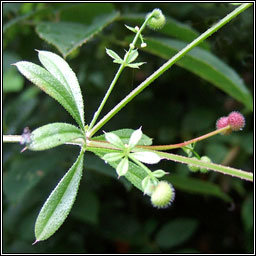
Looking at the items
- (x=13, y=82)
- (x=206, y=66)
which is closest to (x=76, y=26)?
(x=206, y=66)

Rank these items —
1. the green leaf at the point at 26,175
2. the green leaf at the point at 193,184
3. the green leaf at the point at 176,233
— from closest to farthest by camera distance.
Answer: the green leaf at the point at 26,175
the green leaf at the point at 193,184
the green leaf at the point at 176,233

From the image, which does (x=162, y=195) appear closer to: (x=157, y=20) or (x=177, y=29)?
(x=157, y=20)

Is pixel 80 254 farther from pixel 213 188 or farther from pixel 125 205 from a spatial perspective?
pixel 213 188

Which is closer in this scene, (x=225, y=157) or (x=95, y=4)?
(x=95, y=4)

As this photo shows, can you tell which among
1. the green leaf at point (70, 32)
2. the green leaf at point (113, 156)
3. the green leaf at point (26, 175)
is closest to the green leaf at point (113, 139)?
the green leaf at point (113, 156)

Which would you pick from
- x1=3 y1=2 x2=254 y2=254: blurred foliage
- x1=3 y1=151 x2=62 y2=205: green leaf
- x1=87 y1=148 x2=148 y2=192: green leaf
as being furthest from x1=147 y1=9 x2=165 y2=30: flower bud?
x1=3 y1=151 x2=62 y2=205: green leaf

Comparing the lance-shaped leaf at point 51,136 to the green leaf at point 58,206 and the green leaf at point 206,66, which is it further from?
the green leaf at point 206,66

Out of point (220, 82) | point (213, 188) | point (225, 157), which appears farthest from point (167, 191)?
point (225, 157)

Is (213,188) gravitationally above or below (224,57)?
below

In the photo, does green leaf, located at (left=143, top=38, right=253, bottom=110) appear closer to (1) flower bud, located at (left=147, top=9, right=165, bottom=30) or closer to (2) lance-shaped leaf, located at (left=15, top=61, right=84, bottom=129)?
(1) flower bud, located at (left=147, top=9, right=165, bottom=30)
